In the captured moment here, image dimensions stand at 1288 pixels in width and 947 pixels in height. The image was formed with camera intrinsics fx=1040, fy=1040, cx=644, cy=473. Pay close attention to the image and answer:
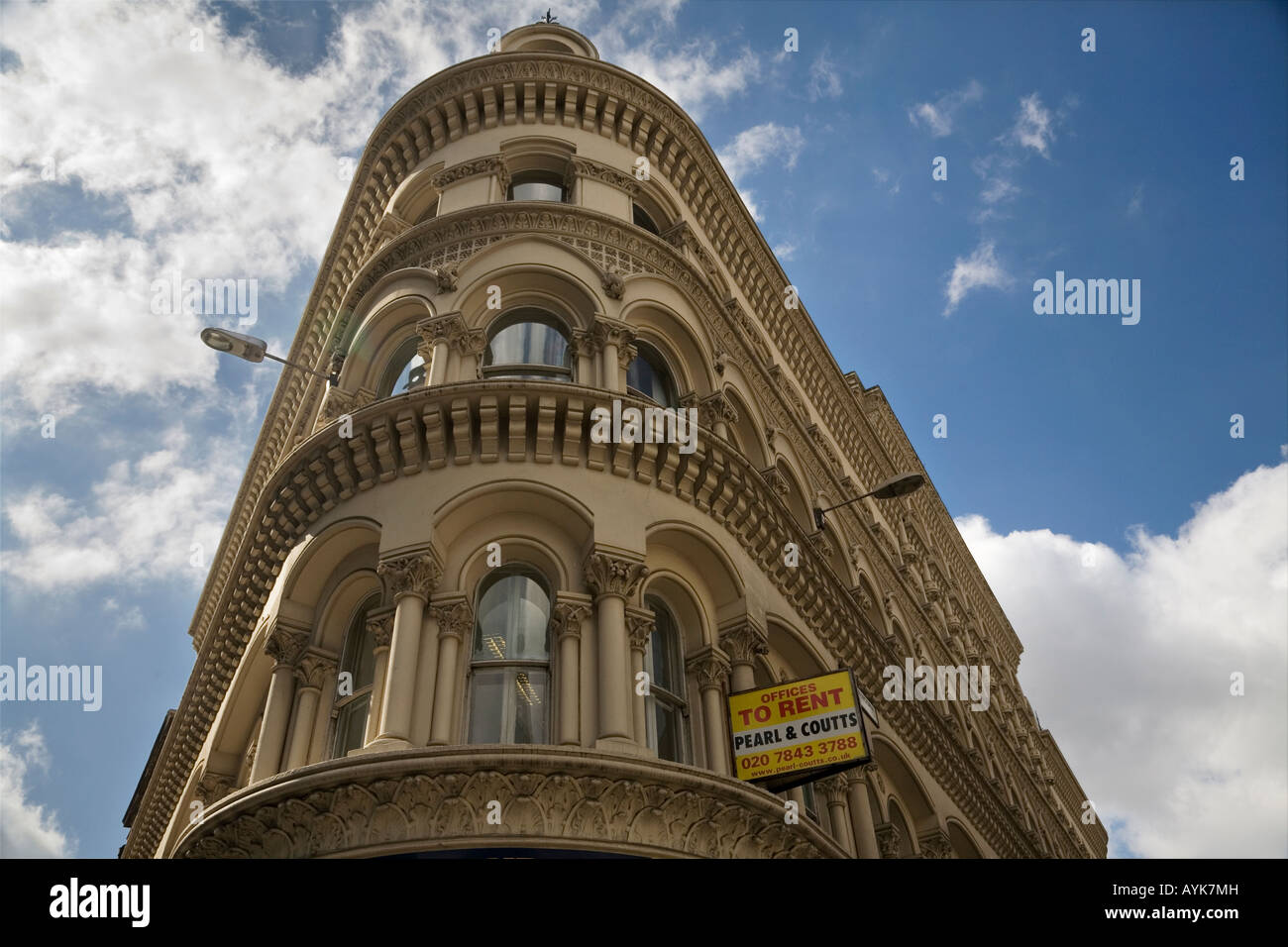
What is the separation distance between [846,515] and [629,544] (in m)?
13.9

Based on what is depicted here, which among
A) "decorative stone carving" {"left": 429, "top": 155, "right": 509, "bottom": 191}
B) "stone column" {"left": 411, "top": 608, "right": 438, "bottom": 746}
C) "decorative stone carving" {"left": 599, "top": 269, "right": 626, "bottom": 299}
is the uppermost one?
"decorative stone carving" {"left": 429, "top": 155, "right": 509, "bottom": 191}

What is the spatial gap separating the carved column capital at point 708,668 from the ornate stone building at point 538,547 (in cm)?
5

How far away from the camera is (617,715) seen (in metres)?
12.8

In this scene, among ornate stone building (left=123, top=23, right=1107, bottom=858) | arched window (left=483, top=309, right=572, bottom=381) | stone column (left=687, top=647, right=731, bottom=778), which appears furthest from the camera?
arched window (left=483, top=309, right=572, bottom=381)

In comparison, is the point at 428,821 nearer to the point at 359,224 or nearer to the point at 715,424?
the point at 715,424

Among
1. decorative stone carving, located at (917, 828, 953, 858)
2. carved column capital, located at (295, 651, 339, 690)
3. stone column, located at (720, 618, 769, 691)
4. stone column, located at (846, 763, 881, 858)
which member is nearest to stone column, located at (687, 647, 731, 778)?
stone column, located at (720, 618, 769, 691)

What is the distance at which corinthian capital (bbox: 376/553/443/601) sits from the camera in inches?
539

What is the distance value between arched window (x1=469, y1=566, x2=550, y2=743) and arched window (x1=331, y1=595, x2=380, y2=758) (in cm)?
164

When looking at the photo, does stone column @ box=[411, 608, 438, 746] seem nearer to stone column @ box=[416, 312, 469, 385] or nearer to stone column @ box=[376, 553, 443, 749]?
stone column @ box=[376, 553, 443, 749]

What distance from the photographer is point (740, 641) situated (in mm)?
15703

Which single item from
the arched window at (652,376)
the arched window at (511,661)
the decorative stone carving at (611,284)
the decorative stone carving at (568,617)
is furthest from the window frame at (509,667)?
the decorative stone carving at (611,284)

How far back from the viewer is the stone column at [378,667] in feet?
42.8

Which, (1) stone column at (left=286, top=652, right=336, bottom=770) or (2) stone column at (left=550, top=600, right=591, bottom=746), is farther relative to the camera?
(1) stone column at (left=286, top=652, right=336, bottom=770)
